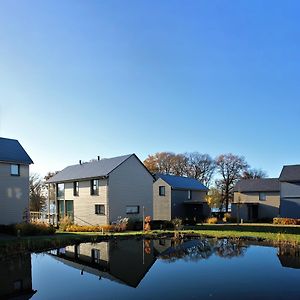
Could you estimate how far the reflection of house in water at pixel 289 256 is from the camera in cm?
1317

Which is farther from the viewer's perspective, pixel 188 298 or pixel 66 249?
pixel 66 249

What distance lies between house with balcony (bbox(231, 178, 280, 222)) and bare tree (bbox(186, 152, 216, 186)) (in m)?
17.8

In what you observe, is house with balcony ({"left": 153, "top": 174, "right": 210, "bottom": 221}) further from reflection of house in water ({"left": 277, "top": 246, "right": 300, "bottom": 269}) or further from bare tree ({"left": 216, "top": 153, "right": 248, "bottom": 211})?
reflection of house in water ({"left": 277, "top": 246, "right": 300, "bottom": 269})

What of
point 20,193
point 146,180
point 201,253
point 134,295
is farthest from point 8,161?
point 134,295

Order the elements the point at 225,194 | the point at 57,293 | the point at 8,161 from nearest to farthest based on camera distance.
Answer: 1. the point at 57,293
2. the point at 8,161
3. the point at 225,194

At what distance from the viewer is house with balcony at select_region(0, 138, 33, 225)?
24.8m

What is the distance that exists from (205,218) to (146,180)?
12.9 meters

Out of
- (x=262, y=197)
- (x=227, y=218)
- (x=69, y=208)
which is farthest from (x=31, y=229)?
(x=262, y=197)

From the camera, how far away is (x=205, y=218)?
140ft

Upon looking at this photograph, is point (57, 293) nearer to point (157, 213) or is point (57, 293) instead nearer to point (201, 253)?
point (201, 253)

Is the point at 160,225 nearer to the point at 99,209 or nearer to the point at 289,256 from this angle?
the point at 99,209

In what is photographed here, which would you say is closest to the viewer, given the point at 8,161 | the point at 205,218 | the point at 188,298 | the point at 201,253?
the point at 188,298

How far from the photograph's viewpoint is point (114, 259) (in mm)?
14758

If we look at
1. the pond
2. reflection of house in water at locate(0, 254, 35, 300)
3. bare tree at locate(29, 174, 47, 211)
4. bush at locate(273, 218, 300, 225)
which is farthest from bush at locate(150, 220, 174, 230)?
bare tree at locate(29, 174, 47, 211)
